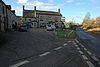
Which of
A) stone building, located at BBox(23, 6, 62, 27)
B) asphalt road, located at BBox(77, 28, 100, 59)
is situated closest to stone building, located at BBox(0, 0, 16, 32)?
asphalt road, located at BBox(77, 28, 100, 59)

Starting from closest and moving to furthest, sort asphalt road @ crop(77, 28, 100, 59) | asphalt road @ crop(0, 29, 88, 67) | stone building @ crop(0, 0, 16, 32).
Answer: asphalt road @ crop(0, 29, 88, 67) → asphalt road @ crop(77, 28, 100, 59) → stone building @ crop(0, 0, 16, 32)

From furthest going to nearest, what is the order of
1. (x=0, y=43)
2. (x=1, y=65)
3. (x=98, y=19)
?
(x=98, y=19) → (x=0, y=43) → (x=1, y=65)

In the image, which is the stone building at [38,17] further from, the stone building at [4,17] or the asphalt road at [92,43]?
the asphalt road at [92,43]

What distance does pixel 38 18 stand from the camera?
246ft

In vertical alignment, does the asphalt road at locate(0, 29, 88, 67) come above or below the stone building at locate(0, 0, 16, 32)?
below

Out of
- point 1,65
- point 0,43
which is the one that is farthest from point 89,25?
point 1,65

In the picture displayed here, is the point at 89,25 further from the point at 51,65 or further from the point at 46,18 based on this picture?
the point at 51,65

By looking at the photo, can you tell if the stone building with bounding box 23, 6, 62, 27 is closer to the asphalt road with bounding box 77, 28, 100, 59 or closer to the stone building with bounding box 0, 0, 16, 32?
the stone building with bounding box 0, 0, 16, 32

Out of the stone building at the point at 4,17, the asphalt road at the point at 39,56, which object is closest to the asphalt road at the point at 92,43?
the asphalt road at the point at 39,56

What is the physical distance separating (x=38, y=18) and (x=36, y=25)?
409 cm

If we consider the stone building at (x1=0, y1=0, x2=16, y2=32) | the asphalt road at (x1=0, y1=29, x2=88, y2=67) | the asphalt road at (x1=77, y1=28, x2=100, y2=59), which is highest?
the stone building at (x1=0, y1=0, x2=16, y2=32)

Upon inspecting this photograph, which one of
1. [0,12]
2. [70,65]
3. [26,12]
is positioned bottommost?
[70,65]

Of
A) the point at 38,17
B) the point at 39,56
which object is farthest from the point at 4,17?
the point at 38,17

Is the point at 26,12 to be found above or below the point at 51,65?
above
